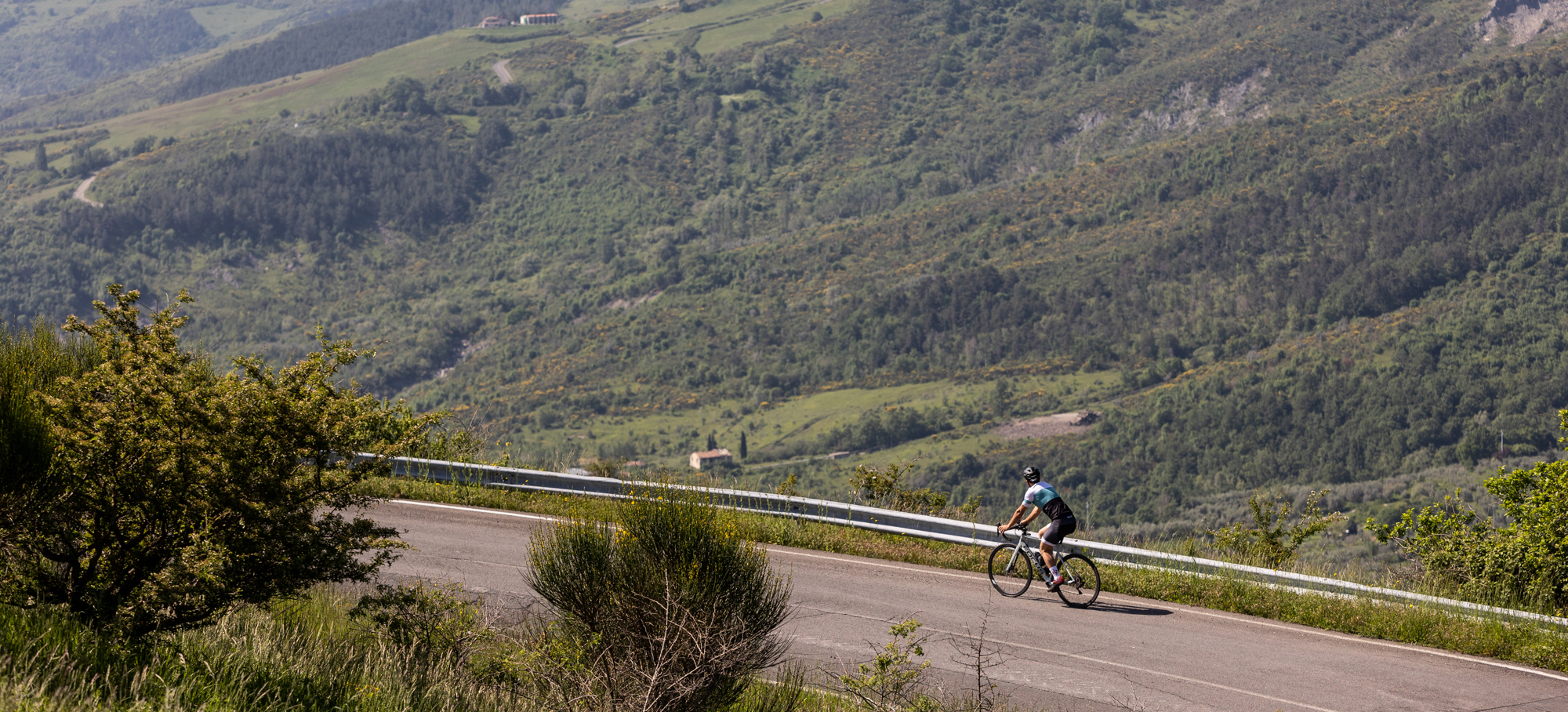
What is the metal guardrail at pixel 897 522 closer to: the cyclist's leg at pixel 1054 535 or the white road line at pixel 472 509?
the white road line at pixel 472 509

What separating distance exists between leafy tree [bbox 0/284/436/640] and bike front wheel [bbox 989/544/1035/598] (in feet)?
26.6

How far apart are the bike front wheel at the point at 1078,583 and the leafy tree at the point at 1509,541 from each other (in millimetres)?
3895

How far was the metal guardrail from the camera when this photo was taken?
13078 mm

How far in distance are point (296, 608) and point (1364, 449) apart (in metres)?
143

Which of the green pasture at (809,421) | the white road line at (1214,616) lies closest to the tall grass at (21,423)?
the white road line at (1214,616)

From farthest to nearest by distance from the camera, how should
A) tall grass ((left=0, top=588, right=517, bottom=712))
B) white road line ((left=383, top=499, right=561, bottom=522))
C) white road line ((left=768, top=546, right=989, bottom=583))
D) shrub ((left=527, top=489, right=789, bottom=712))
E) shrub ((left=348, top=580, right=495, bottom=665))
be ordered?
1. white road line ((left=383, top=499, right=561, bottom=522))
2. white road line ((left=768, top=546, right=989, bottom=583))
3. shrub ((left=348, top=580, right=495, bottom=665))
4. shrub ((left=527, top=489, right=789, bottom=712))
5. tall grass ((left=0, top=588, right=517, bottom=712))

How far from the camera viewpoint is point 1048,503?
46.2 ft

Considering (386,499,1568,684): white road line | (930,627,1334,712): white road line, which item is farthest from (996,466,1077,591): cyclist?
(930,627,1334,712): white road line

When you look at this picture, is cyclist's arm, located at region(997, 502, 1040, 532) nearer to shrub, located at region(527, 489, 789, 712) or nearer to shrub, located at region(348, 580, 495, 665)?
→ shrub, located at region(527, 489, 789, 712)

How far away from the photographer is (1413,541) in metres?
14.5

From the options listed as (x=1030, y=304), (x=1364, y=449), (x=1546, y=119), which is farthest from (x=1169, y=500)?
(x=1546, y=119)

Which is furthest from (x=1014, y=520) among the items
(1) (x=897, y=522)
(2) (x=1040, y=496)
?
(1) (x=897, y=522)

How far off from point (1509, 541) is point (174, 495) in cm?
1400

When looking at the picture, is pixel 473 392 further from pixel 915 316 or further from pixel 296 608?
pixel 296 608
